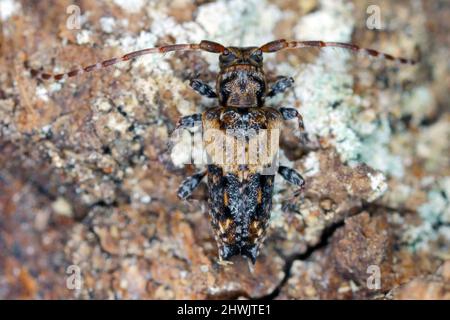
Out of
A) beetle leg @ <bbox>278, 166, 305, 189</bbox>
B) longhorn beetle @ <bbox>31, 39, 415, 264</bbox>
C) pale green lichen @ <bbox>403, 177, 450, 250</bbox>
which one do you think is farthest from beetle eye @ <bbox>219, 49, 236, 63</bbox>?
pale green lichen @ <bbox>403, 177, 450, 250</bbox>

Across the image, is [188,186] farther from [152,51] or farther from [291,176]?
[152,51]

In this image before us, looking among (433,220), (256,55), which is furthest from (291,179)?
(433,220)

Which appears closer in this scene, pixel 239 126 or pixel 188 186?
pixel 239 126

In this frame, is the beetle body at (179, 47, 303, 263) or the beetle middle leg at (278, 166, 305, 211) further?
the beetle middle leg at (278, 166, 305, 211)

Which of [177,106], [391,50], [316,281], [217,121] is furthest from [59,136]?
[391,50]

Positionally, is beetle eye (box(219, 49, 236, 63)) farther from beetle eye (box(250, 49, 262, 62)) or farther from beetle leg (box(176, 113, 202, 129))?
beetle leg (box(176, 113, 202, 129))

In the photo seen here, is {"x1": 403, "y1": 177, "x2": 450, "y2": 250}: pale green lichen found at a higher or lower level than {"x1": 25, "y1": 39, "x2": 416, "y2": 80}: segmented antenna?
lower
